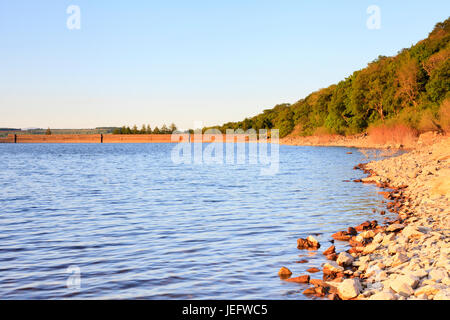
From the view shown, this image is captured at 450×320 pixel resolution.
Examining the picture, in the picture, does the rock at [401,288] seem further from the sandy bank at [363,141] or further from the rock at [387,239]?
the sandy bank at [363,141]

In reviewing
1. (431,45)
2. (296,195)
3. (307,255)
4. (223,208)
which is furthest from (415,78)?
(307,255)

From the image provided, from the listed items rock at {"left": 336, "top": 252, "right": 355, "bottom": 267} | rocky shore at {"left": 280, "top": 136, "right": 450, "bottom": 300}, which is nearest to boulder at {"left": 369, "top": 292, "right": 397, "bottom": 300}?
rocky shore at {"left": 280, "top": 136, "right": 450, "bottom": 300}

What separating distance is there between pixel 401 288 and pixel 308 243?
16.6ft

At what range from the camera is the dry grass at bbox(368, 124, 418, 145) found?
62.9 metres

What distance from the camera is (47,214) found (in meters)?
20.2

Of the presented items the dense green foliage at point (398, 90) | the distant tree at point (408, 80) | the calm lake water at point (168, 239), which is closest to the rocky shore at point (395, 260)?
the calm lake water at point (168, 239)

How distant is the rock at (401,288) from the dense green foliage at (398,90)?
5759cm

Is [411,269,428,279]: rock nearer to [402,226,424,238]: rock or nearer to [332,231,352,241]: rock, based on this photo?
[402,226,424,238]: rock

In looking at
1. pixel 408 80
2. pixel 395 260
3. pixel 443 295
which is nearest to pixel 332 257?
pixel 395 260

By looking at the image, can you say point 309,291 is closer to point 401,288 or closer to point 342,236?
point 401,288

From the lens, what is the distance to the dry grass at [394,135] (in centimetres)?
6294

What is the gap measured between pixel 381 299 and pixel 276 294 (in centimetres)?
224

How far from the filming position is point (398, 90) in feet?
294

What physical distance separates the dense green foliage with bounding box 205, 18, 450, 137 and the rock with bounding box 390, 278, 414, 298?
57587 mm
